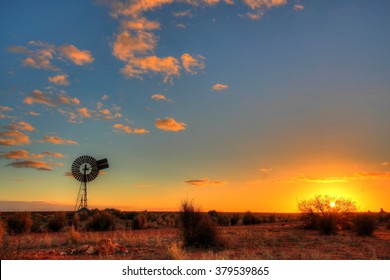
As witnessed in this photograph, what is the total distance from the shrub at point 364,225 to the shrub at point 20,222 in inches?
848

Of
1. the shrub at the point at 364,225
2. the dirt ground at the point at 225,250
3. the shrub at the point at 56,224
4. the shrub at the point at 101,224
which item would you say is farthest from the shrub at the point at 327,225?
the shrub at the point at 56,224

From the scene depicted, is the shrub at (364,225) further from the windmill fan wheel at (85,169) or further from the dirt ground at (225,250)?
the windmill fan wheel at (85,169)

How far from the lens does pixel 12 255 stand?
1161 centimetres

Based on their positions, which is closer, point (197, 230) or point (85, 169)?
point (197, 230)

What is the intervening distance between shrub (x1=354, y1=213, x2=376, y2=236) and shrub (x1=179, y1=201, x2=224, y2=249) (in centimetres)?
1034

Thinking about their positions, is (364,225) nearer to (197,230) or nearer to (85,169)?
(197,230)

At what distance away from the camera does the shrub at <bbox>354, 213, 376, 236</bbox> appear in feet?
79.4

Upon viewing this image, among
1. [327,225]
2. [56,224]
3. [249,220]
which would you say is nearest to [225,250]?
[327,225]

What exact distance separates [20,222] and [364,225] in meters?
22.8

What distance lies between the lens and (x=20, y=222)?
97.2 feet

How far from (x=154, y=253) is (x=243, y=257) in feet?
12.1

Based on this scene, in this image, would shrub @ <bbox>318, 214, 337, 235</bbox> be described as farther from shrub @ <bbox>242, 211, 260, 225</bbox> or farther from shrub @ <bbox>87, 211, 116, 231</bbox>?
shrub @ <bbox>87, 211, 116, 231</bbox>
